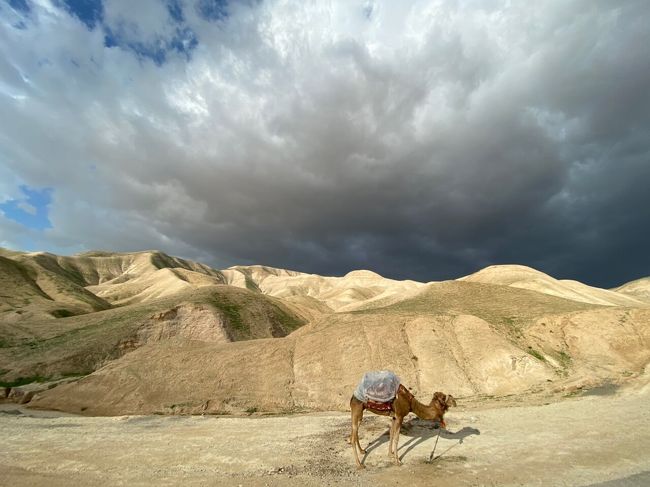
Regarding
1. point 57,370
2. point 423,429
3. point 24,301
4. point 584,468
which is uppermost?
point 24,301

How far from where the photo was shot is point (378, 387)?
509 inches

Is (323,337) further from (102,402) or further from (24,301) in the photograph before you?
(24,301)

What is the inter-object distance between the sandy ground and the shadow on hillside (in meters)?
0.04

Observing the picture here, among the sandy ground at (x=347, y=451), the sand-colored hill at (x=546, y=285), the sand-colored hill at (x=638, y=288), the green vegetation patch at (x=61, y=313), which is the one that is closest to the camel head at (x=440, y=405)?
the sandy ground at (x=347, y=451)

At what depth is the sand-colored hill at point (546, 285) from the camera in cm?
7144

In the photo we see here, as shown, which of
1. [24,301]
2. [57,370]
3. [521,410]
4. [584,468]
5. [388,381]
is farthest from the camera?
[24,301]

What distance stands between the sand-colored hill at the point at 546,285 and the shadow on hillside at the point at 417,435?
62.5 metres

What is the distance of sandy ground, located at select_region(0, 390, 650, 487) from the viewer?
37.5 feet

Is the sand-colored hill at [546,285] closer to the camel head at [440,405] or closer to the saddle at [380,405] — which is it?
the camel head at [440,405]

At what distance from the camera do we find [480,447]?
13781 mm

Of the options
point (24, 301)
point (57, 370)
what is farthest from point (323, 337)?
point (24, 301)

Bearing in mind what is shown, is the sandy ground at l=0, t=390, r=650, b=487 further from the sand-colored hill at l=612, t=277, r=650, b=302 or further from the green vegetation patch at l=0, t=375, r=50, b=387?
the sand-colored hill at l=612, t=277, r=650, b=302

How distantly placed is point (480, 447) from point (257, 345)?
75.2 ft

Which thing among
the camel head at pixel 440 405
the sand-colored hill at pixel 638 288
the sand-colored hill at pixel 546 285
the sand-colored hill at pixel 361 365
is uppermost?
the sand-colored hill at pixel 638 288
